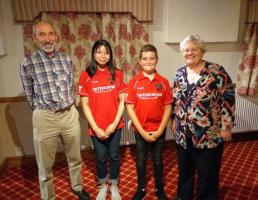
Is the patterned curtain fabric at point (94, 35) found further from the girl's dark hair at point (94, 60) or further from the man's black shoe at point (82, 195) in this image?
the man's black shoe at point (82, 195)

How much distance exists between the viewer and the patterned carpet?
230cm

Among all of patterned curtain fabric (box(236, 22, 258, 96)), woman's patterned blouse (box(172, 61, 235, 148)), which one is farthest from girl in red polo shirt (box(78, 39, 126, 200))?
patterned curtain fabric (box(236, 22, 258, 96))

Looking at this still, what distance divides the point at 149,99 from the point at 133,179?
0.95 m

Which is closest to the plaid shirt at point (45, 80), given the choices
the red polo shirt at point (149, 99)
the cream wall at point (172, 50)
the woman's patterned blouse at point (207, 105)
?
the red polo shirt at point (149, 99)

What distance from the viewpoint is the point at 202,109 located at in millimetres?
1725

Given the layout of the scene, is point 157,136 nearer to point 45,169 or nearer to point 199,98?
point 199,98

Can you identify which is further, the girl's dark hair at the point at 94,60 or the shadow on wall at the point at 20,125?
the shadow on wall at the point at 20,125

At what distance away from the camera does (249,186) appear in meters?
2.38

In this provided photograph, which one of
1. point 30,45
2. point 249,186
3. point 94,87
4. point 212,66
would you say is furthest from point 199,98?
point 30,45

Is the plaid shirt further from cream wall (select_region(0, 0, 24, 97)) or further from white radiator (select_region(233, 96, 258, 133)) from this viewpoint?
white radiator (select_region(233, 96, 258, 133))

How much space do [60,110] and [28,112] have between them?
94cm

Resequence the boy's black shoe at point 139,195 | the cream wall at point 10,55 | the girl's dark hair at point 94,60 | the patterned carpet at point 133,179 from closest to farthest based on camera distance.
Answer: the girl's dark hair at point 94,60 → the boy's black shoe at point 139,195 → the patterned carpet at point 133,179 → the cream wall at point 10,55

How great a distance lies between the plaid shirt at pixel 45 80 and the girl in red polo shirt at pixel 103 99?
6.5 inches

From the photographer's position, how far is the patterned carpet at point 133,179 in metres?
2.30
